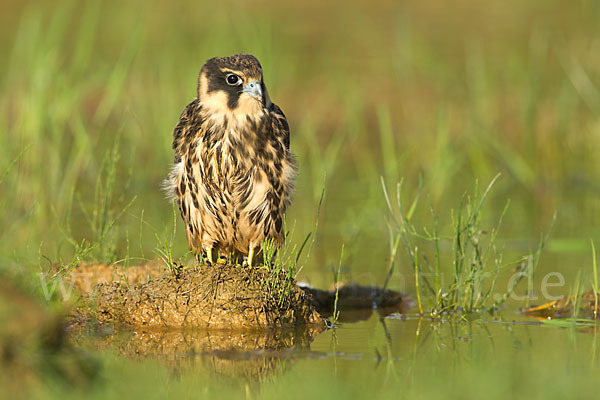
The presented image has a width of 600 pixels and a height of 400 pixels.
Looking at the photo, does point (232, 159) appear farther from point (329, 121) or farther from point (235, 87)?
point (329, 121)

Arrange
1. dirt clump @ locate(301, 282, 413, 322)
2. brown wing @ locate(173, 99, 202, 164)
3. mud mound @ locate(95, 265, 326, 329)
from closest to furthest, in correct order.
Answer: mud mound @ locate(95, 265, 326, 329), brown wing @ locate(173, 99, 202, 164), dirt clump @ locate(301, 282, 413, 322)

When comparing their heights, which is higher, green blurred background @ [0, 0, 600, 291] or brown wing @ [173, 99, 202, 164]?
green blurred background @ [0, 0, 600, 291]

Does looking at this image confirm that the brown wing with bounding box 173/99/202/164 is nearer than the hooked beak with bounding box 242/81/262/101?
No

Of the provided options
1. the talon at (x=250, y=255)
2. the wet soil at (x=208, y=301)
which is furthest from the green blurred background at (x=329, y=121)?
the talon at (x=250, y=255)

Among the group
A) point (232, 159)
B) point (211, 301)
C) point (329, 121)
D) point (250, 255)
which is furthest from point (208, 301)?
point (329, 121)

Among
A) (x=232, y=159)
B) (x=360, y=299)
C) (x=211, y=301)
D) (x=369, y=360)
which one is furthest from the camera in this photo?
(x=360, y=299)

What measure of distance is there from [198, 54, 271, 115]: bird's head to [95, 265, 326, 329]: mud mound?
919 millimetres

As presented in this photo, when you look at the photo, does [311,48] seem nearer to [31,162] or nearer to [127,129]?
[127,129]

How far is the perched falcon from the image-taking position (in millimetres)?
6020

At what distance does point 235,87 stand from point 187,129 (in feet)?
1.23

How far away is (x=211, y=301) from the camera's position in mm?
5785

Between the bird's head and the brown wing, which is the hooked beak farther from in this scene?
the brown wing

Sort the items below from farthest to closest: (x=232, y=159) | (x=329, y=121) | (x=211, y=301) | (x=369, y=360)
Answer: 1. (x=329, y=121)
2. (x=232, y=159)
3. (x=211, y=301)
4. (x=369, y=360)

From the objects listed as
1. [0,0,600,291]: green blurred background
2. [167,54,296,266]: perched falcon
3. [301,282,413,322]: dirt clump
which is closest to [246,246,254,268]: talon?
[167,54,296,266]: perched falcon
